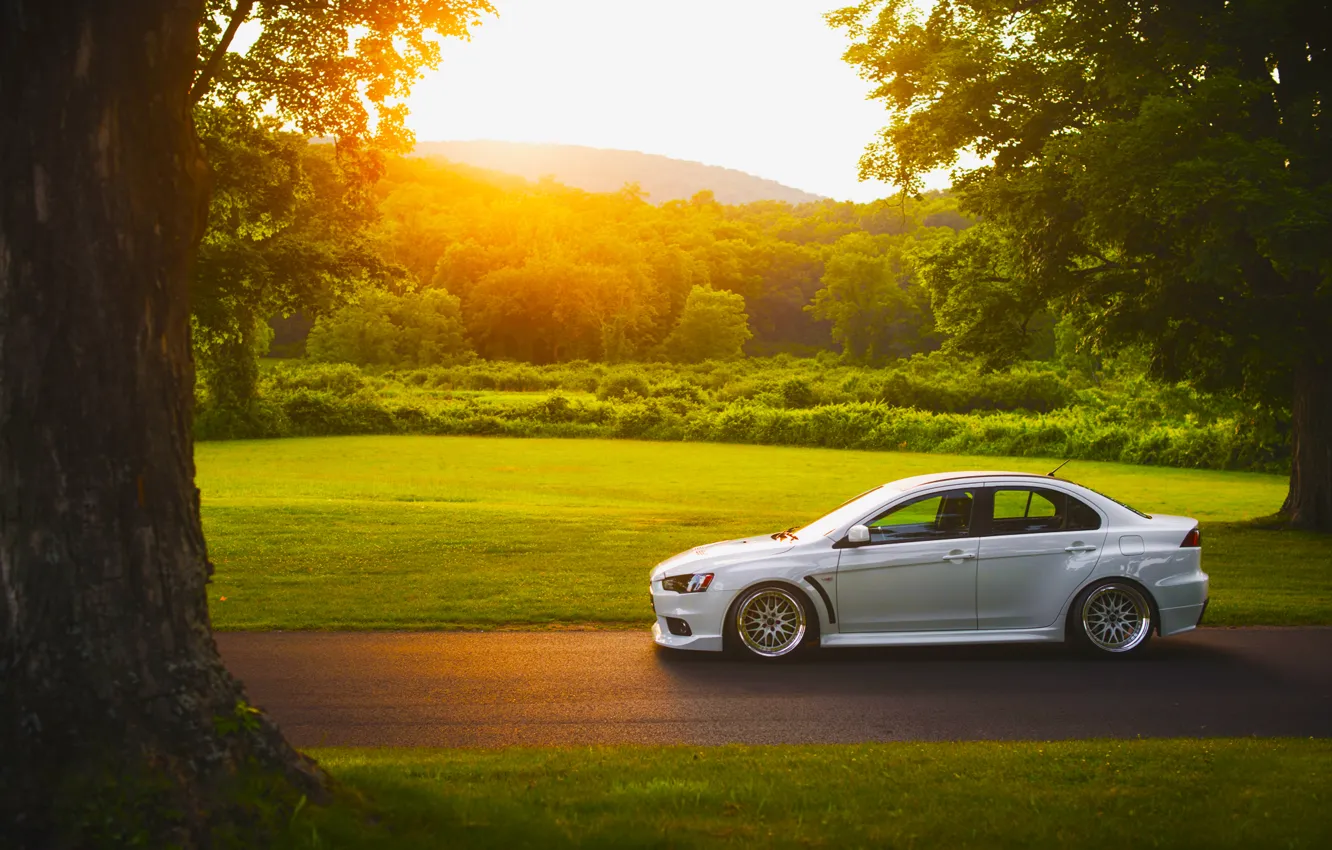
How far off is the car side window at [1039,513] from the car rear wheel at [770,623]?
2.00 metres

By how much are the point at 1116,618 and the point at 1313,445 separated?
13.2m

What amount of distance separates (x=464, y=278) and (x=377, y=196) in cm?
9894

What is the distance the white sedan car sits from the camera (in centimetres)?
1123

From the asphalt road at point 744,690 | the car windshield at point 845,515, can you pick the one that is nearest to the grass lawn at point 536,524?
the asphalt road at point 744,690

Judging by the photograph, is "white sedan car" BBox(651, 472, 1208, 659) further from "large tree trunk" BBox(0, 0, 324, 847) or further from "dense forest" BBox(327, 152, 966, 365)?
"dense forest" BBox(327, 152, 966, 365)

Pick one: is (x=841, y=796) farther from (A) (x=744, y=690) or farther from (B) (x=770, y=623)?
(B) (x=770, y=623)

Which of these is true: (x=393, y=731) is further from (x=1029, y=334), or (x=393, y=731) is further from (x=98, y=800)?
(x=1029, y=334)

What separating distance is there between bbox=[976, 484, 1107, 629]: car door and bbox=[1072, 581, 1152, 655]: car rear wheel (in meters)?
→ 0.22

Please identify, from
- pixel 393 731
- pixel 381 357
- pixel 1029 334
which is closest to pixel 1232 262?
pixel 1029 334

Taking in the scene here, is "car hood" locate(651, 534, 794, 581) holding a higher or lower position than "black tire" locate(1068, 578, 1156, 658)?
higher

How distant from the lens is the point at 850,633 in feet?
37.0

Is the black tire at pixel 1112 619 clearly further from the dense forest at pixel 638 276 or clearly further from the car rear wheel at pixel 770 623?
the dense forest at pixel 638 276

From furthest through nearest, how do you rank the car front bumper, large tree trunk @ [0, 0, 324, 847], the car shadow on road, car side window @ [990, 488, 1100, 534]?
car side window @ [990, 488, 1100, 534] < the car front bumper < the car shadow on road < large tree trunk @ [0, 0, 324, 847]

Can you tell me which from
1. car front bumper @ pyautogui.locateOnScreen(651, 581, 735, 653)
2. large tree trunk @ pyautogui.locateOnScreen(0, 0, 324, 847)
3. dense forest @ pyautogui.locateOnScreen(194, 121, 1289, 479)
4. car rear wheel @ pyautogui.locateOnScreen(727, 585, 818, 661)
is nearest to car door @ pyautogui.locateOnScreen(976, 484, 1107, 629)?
car rear wheel @ pyautogui.locateOnScreen(727, 585, 818, 661)
